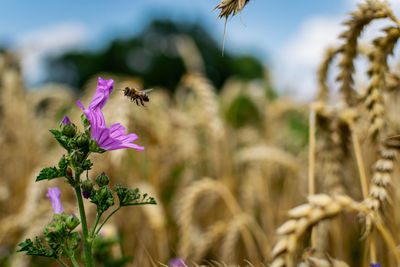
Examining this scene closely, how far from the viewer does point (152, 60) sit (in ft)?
132

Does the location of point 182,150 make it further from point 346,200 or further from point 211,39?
point 211,39

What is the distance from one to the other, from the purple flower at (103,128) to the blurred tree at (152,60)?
1470 inches

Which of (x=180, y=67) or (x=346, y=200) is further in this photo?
(x=180, y=67)

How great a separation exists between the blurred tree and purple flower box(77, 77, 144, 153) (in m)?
37.3

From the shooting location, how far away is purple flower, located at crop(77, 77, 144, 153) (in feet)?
2.11

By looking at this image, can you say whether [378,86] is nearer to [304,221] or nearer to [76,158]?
[304,221]

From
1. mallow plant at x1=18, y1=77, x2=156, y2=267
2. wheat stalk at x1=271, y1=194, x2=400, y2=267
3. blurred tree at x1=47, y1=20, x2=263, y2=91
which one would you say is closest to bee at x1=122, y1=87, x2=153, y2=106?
mallow plant at x1=18, y1=77, x2=156, y2=267

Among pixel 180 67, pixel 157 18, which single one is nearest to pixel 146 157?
pixel 180 67

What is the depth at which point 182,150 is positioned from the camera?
103 inches

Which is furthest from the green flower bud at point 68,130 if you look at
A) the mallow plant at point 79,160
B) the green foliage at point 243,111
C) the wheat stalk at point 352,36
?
Answer: the green foliage at point 243,111

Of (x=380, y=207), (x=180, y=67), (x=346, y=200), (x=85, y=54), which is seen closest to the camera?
(x=346, y=200)

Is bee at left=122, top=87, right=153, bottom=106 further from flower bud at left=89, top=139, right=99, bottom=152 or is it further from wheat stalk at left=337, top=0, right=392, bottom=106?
wheat stalk at left=337, top=0, right=392, bottom=106

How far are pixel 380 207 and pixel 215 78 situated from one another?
39062mm

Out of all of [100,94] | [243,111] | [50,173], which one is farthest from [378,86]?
[243,111]
